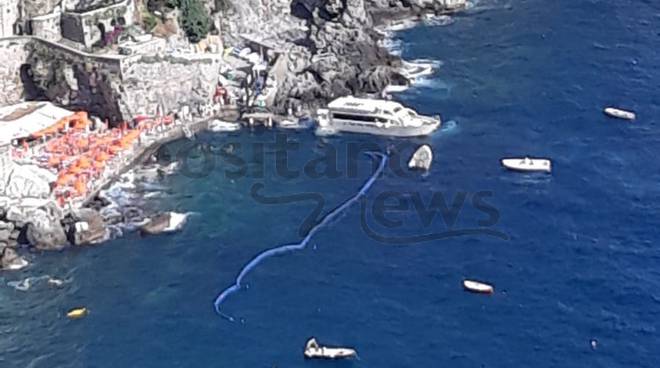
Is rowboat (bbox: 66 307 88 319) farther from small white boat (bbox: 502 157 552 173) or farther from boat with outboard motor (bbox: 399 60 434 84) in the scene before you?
boat with outboard motor (bbox: 399 60 434 84)

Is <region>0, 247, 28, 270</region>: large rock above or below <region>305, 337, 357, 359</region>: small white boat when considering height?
above

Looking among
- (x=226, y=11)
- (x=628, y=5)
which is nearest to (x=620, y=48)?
(x=628, y=5)

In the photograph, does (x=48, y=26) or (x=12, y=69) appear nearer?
(x=12, y=69)

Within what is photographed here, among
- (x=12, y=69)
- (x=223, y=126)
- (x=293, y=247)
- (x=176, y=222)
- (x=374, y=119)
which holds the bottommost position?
(x=293, y=247)

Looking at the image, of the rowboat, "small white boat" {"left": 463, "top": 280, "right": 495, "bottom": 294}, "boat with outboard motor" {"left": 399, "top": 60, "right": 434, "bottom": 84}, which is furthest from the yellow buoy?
"boat with outboard motor" {"left": 399, "top": 60, "right": 434, "bottom": 84}

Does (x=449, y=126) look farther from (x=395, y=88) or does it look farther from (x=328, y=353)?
(x=328, y=353)

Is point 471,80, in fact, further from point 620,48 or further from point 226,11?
point 226,11

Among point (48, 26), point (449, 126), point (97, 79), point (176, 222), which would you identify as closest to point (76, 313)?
point (176, 222)
